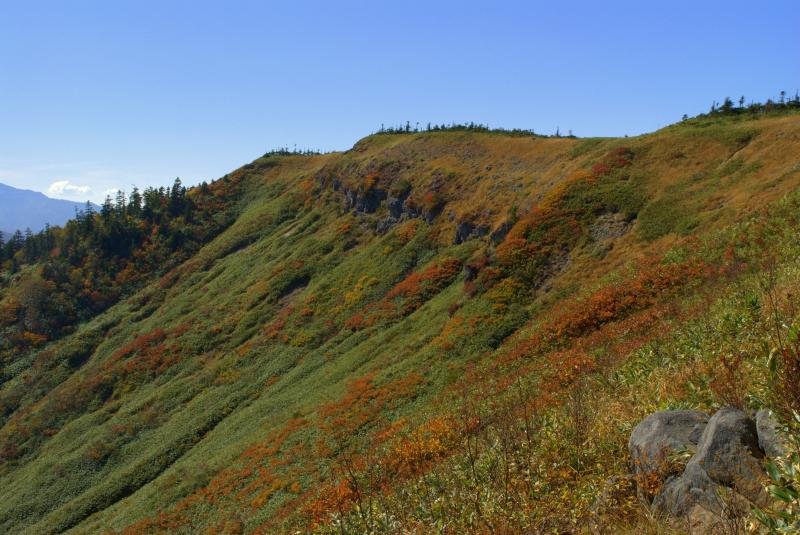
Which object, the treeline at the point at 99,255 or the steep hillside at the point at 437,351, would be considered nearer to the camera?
the steep hillside at the point at 437,351

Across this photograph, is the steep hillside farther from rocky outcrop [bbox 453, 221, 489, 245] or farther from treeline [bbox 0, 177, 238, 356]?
treeline [bbox 0, 177, 238, 356]

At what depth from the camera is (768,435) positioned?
7.30m

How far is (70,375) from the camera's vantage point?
3191 inches

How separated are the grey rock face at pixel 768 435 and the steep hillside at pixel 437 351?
266 mm

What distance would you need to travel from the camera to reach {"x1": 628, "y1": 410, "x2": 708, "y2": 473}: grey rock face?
8.63 metres

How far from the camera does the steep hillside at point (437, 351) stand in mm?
11836

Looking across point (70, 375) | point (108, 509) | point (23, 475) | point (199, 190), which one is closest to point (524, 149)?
point (108, 509)

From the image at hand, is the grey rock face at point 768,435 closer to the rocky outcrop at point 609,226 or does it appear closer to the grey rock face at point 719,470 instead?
the grey rock face at point 719,470

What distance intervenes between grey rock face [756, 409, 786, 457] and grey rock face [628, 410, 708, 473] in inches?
48.9

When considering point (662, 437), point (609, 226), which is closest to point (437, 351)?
point (609, 226)

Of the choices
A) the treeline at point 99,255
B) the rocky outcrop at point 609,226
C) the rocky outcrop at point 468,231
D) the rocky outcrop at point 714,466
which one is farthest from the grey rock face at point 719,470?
the treeline at point 99,255

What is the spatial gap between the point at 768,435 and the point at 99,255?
140 meters

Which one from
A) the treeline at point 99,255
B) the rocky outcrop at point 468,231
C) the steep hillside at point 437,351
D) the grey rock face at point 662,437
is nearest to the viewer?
the grey rock face at point 662,437

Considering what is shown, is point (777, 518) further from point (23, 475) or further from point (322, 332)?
point (23, 475)
